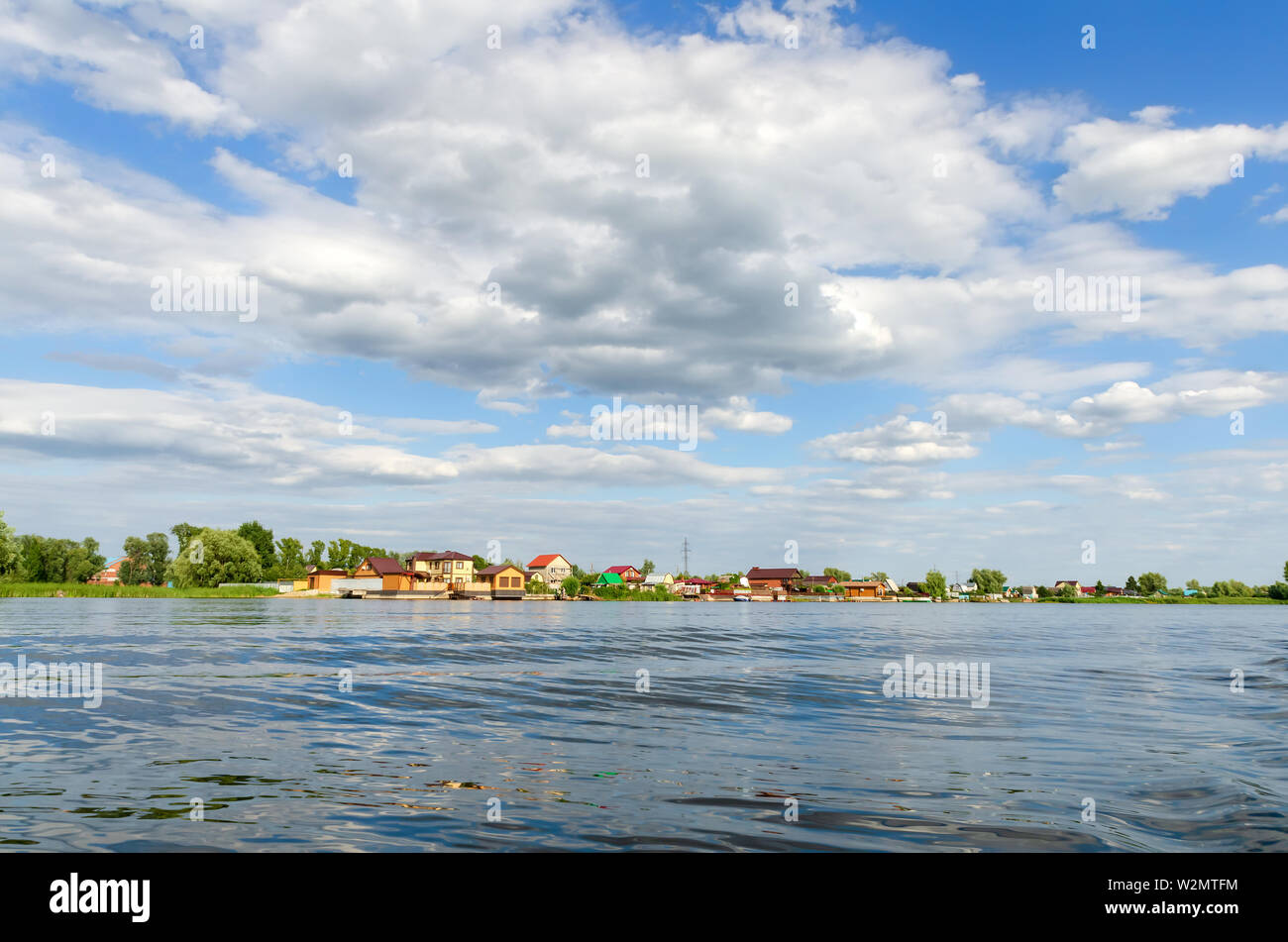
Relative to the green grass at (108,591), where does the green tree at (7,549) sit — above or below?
above

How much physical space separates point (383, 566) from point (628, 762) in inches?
5791

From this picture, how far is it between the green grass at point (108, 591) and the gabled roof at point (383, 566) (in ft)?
86.1

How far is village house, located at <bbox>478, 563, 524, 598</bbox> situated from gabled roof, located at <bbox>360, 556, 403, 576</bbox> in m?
19.0

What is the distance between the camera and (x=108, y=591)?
117 m

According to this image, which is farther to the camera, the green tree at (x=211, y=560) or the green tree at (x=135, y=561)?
the green tree at (x=135, y=561)

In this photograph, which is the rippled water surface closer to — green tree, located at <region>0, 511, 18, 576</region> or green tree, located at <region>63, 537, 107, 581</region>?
green tree, located at <region>0, 511, 18, 576</region>

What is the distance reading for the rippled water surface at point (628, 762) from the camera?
8055 mm

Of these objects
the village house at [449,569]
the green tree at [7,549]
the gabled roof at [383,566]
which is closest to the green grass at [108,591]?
the green tree at [7,549]

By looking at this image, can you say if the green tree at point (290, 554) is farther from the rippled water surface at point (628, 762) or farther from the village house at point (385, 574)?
the rippled water surface at point (628, 762)
